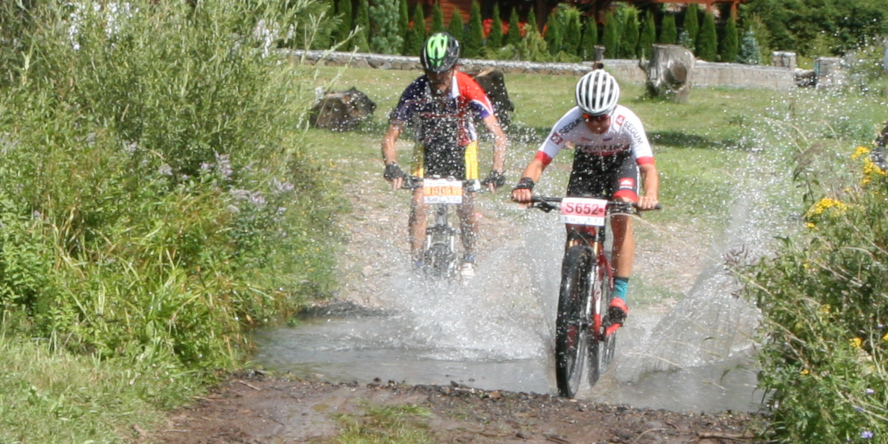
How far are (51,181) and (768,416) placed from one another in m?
3.58

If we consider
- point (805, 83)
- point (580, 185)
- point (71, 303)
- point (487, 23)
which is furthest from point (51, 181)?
point (487, 23)

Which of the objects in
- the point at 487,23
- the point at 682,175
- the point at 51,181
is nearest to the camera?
the point at 51,181

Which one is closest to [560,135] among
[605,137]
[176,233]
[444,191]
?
[605,137]

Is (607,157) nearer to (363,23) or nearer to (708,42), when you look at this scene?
(363,23)

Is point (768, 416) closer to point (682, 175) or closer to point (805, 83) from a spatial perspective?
point (682, 175)

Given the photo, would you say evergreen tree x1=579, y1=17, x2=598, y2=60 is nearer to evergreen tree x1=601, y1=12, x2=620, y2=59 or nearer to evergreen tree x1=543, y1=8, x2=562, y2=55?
evergreen tree x1=601, y1=12, x2=620, y2=59

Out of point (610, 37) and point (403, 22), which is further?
point (610, 37)

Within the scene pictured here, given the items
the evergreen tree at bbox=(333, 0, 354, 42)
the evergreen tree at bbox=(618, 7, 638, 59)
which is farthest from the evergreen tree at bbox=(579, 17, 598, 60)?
the evergreen tree at bbox=(333, 0, 354, 42)

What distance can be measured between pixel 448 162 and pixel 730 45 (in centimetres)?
2364

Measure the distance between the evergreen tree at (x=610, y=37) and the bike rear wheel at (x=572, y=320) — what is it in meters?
23.7

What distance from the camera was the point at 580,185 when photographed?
6.87 m

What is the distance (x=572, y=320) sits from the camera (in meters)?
5.95

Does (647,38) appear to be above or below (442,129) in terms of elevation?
above

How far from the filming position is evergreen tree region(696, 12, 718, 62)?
3011 cm
